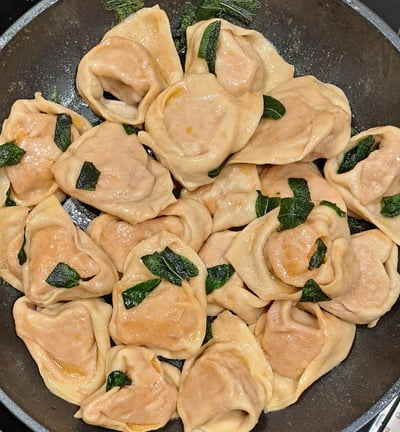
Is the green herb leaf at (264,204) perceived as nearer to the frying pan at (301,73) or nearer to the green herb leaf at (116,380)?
the frying pan at (301,73)

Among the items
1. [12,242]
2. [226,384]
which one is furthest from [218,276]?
[12,242]

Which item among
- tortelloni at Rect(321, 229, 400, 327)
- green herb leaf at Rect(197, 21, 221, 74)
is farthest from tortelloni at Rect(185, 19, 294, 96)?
tortelloni at Rect(321, 229, 400, 327)

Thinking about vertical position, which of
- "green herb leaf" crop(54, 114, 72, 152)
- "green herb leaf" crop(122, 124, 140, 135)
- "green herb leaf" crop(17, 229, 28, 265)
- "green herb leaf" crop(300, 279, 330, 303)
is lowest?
"green herb leaf" crop(17, 229, 28, 265)

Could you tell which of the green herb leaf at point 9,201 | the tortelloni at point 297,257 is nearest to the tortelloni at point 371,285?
the tortelloni at point 297,257

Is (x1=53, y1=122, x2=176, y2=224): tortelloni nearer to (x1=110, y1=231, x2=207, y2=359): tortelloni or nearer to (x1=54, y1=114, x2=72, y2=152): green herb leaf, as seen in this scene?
(x1=54, y1=114, x2=72, y2=152): green herb leaf

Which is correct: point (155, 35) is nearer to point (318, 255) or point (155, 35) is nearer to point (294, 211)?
point (294, 211)
